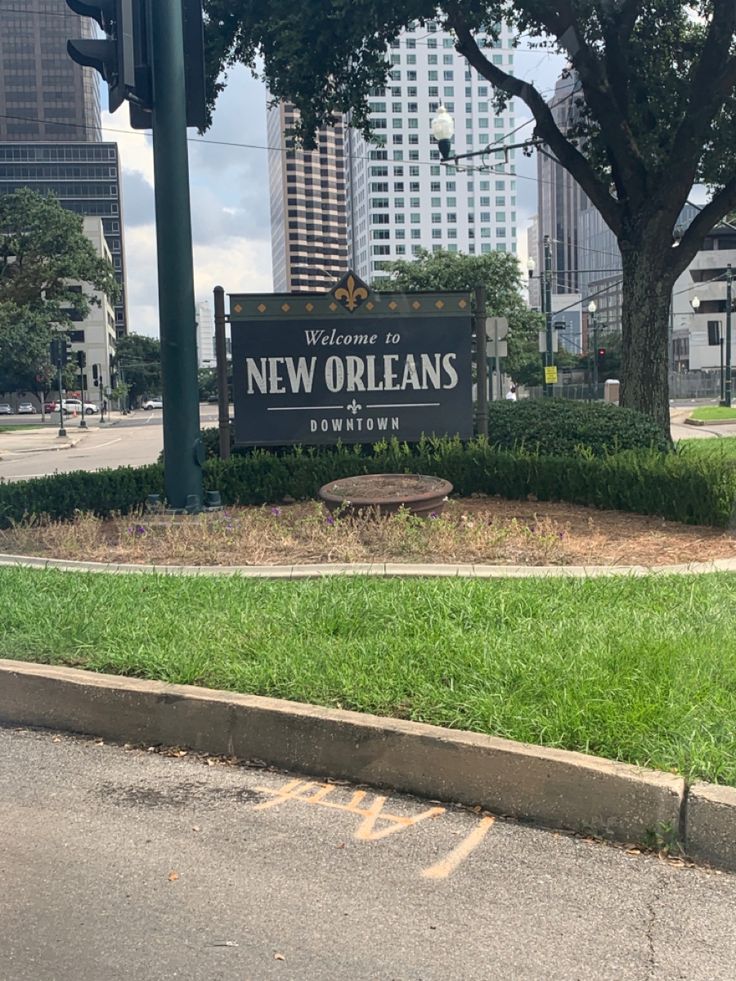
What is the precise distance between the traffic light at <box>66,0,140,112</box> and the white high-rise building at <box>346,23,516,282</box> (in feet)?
30.2

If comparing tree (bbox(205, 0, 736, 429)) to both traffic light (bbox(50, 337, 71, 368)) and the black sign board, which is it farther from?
traffic light (bbox(50, 337, 71, 368))

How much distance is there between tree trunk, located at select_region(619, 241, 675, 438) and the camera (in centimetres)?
1370

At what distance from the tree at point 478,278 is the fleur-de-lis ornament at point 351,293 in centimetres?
4245

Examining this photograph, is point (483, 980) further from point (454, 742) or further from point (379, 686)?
point (379, 686)

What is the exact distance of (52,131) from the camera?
15625 centimetres

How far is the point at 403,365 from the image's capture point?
1154cm

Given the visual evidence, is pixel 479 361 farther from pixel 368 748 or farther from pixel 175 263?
pixel 368 748

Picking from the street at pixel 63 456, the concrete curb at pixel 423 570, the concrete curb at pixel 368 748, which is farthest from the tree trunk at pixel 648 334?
the street at pixel 63 456

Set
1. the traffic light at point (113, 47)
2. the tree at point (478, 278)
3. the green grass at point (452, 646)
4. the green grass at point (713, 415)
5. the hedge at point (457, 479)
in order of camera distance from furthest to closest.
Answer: the tree at point (478, 278) → the green grass at point (713, 415) → the hedge at point (457, 479) → the traffic light at point (113, 47) → the green grass at point (452, 646)

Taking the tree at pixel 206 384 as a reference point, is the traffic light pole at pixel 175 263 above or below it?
below

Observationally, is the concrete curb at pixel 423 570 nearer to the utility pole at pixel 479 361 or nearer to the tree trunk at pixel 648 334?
the utility pole at pixel 479 361

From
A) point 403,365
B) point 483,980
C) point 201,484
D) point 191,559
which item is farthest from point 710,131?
A: point 483,980

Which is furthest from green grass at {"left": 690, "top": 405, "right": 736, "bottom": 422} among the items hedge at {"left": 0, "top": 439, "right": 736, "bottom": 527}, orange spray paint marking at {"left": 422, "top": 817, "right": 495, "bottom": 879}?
orange spray paint marking at {"left": 422, "top": 817, "right": 495, "bottom": 879}

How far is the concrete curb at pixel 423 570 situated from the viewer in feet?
22.7
